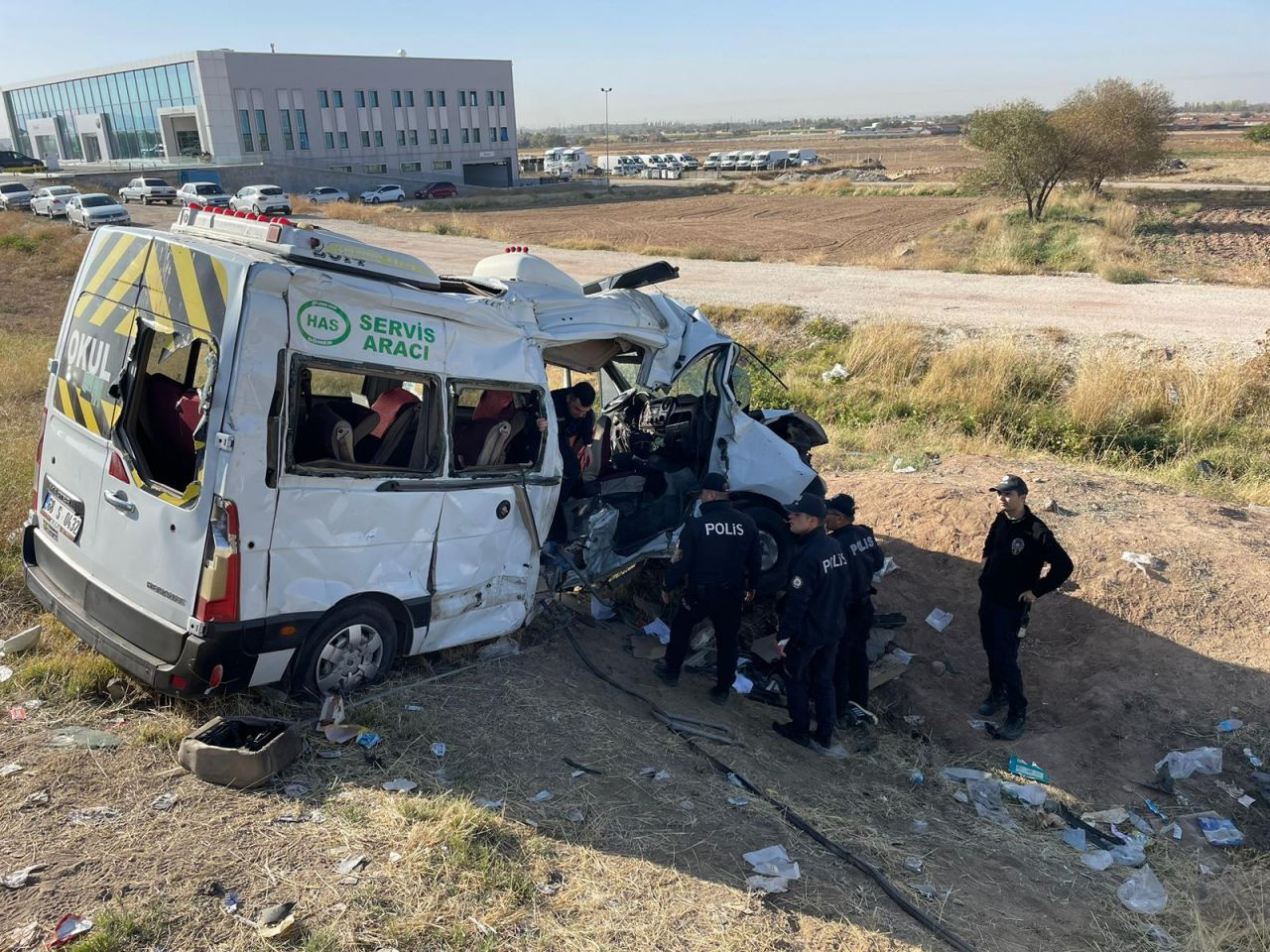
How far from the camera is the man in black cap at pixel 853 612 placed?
19.4ft

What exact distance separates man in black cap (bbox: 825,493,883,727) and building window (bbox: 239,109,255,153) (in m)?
64.2

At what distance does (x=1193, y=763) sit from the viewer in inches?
236

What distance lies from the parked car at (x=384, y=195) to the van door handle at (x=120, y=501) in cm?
5054

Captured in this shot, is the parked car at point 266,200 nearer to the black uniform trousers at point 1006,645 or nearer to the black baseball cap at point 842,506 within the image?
the black baseball cap at point 842,506

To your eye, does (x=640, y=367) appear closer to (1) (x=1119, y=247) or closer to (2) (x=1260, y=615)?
(2) (x=1260, y=615)

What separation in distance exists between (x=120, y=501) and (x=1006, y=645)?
18.3 feet

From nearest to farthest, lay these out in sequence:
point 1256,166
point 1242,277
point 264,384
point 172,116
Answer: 1. point 264,384
2. point 1242,277
3. point 1256,166
4. point 172,116

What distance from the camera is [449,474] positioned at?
5105 mm

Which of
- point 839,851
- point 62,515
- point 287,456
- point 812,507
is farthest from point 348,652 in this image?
point 812,507

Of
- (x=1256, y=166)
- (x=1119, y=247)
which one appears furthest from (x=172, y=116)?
(x=1256, y=166)

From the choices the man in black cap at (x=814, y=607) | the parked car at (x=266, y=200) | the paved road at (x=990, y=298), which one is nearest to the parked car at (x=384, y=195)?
the parked car at (x=266, y=200)

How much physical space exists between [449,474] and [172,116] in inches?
2719

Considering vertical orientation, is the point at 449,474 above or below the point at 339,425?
below

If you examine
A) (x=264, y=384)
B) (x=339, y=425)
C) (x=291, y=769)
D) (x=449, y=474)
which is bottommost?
(x=291, y=769)
